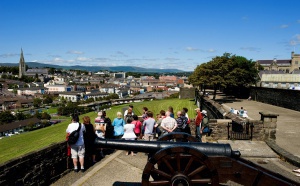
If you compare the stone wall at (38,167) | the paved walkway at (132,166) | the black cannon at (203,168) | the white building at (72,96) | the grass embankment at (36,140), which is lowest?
the white building at (72,96)

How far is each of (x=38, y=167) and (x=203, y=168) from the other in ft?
11.3

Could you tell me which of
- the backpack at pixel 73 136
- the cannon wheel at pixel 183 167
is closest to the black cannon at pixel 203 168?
the cannon wheel at pixel 183 167

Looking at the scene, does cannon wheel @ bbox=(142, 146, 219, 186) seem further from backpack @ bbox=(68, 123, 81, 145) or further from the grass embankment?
the grass embankment

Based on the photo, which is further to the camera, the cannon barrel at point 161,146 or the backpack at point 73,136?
the backpack at point 73,136

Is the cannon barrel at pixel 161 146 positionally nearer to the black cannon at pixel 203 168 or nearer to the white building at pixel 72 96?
the black cannon at pixel 203 168

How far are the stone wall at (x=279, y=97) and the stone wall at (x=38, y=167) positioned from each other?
20.5 m

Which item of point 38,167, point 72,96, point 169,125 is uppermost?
point 169,125

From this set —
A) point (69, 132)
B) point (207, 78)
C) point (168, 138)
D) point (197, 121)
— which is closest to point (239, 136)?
point (197, 121)

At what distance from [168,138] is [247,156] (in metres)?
3.49

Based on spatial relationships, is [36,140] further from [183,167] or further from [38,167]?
[183,167]

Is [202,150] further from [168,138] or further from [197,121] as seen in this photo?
[197,121]

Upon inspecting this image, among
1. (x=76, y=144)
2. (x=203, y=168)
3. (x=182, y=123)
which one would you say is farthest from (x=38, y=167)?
(x=182, y=123)

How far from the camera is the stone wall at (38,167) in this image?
4.84m

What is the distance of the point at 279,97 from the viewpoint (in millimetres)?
25109
